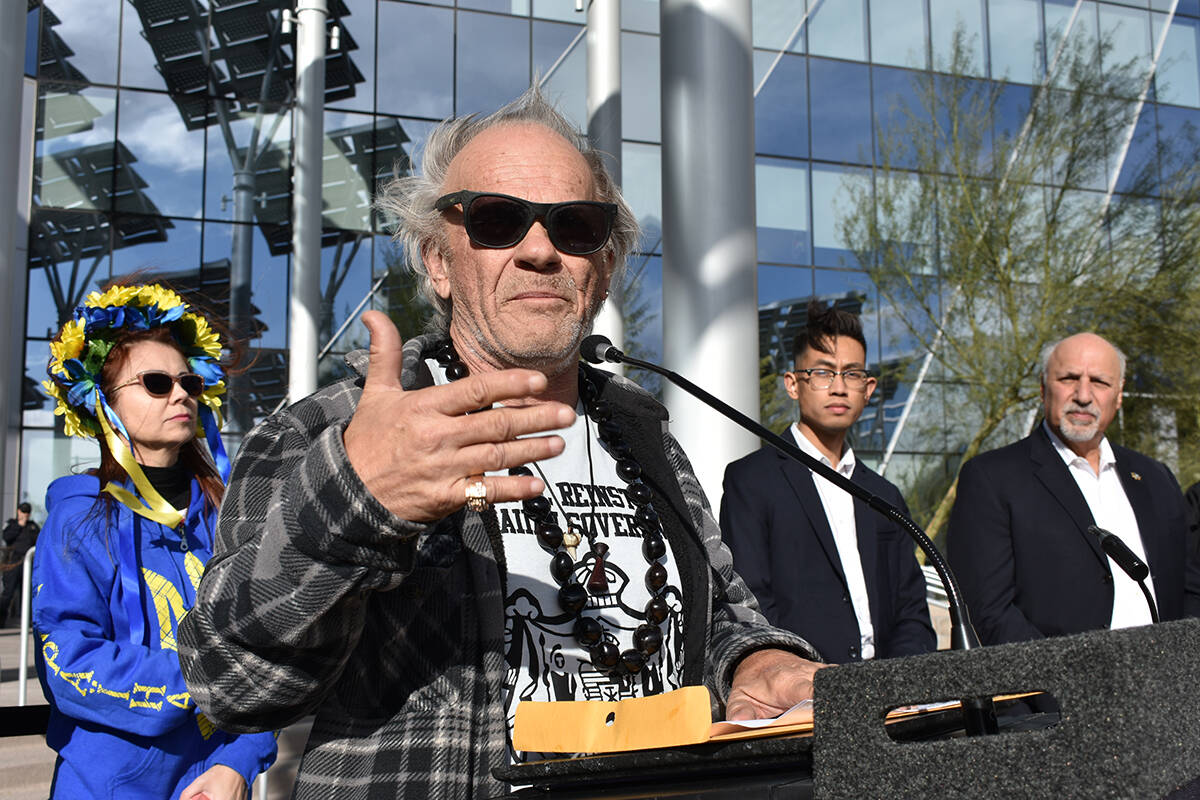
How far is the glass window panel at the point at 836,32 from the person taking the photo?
22.2 m

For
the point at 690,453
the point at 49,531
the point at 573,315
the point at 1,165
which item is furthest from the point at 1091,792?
the point at 1,165

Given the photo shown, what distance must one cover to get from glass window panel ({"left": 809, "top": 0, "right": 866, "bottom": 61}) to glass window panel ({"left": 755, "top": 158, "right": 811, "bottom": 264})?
2553 mm

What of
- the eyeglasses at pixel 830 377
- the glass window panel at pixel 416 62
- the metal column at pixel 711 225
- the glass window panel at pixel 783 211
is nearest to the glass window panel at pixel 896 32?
the glass window panel at pixel 783 211

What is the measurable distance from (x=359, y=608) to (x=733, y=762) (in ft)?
1.80

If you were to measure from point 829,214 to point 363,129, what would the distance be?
9.28m

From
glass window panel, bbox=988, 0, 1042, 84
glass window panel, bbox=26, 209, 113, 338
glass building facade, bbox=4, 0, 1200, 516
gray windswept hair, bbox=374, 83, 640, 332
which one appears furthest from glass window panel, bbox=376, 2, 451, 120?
gray windswept hair, bbox=374, 83, 640, 332

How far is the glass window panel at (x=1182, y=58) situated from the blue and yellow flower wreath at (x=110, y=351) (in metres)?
24.6

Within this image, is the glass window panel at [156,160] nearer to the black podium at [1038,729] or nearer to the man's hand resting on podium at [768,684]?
the man's hand resting on podium at [768,684]

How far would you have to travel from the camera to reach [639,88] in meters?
21.8

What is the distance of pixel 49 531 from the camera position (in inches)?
111

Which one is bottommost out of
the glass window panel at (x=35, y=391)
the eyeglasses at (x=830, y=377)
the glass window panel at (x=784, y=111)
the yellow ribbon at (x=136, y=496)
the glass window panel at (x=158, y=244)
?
the yellow ribbon at (x=136, y=496)

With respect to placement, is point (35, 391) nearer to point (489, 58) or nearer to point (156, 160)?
point (156, 160)

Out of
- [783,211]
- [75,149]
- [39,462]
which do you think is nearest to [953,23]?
[783,211]

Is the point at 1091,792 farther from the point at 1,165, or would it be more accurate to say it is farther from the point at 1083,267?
the point at 1083,267
